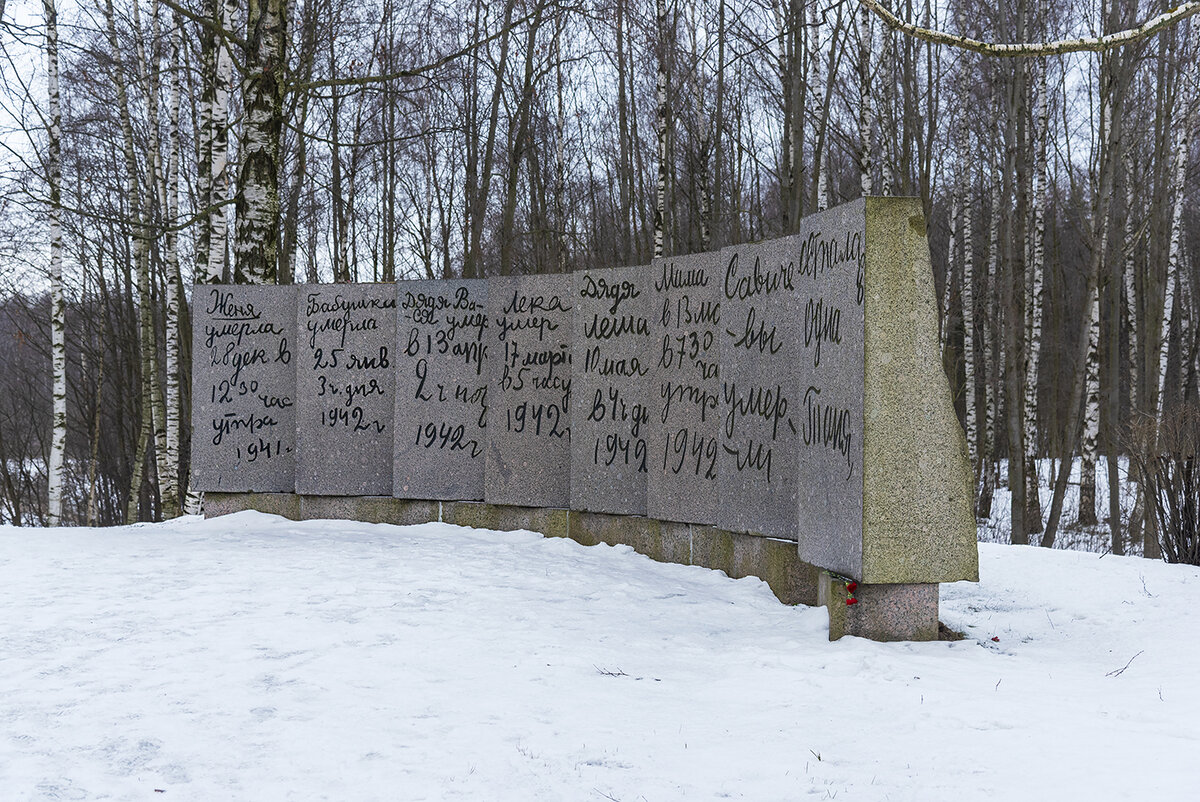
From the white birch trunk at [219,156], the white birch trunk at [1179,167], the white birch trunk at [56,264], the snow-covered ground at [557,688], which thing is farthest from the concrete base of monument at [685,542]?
the white birch trunk at [1179,167]

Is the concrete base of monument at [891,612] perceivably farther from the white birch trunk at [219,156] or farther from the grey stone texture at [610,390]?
the white birch trunk at [219,156]

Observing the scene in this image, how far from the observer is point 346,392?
27.5 ft

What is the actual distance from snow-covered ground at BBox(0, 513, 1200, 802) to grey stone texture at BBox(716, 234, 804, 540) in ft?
1.75

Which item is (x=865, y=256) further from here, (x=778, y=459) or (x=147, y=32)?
(x=147, y=32)

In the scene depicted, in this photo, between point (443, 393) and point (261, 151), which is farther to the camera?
point (261, 151)

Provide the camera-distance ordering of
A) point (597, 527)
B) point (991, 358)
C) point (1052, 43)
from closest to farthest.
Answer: point (1052, 43)
point (597, 527)
point (991, 358)

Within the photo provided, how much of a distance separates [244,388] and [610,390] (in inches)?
136

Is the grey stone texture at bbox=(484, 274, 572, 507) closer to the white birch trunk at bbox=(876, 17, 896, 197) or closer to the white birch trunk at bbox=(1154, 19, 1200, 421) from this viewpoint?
the white birch trunk at bbox=(876, 17, 896, 197)

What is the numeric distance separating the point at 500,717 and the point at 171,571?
324 cm

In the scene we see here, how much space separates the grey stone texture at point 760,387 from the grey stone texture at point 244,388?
411 centimetres

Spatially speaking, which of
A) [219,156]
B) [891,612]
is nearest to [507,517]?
[891,612]

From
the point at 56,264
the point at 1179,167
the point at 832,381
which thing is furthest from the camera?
the point at 1179,167

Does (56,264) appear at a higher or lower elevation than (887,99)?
lower

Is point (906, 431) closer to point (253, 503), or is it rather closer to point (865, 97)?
point (253, 503)
